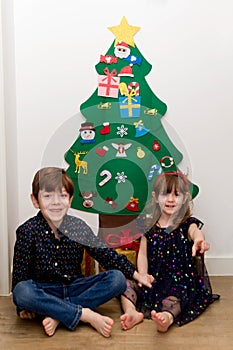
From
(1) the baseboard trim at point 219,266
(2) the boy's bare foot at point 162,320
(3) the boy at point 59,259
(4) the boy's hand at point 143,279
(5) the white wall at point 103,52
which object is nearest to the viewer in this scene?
(2) the boy's bare foot at point 162,320

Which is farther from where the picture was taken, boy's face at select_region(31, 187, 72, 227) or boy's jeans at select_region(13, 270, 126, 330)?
boy's face at select_region(31, 187, 72, 227)

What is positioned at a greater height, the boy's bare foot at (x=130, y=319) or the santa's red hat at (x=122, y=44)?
the santa's red hat at (x=122, y=44)

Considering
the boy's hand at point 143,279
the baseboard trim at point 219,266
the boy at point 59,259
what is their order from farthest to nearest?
the baseboard trim at point 219,266
the boy's hand at point 143,279
the boy at point 59,259

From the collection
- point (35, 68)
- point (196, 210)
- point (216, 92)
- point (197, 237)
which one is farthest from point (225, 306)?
point (35, 68)

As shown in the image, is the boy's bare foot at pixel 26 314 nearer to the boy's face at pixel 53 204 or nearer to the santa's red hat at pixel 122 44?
the boy's face at pixel 53 204

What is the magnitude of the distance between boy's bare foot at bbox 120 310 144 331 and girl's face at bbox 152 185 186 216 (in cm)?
42

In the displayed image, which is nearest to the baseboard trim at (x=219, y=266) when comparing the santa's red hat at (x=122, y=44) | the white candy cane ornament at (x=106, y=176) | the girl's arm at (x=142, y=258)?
the girl's arm at (x=142, y=258)

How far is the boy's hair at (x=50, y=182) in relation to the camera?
6.81 ft

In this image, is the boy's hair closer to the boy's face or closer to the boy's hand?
the boy's face

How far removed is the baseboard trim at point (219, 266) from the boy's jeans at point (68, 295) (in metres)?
0.65

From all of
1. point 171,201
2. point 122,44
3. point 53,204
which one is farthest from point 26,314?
point 122,44

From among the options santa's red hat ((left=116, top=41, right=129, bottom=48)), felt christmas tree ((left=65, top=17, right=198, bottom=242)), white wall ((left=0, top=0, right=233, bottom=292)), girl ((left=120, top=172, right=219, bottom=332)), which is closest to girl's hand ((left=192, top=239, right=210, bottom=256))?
girl ((left=120, top=172, right=219, bottom=332))

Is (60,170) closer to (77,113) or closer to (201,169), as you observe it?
(77,113)

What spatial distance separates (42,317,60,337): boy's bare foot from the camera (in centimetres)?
189
